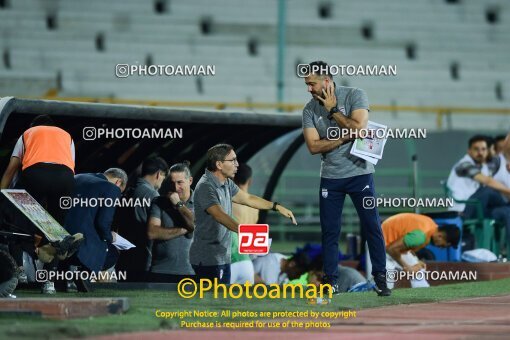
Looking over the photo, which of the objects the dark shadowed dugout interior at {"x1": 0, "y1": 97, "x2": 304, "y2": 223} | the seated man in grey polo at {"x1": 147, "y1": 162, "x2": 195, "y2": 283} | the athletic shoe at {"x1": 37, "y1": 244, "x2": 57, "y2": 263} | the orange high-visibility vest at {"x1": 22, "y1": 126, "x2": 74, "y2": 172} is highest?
the dark shadowed dugout interior at {"x1": 0, "y1": 97, "x2": 304, "y2": 223}

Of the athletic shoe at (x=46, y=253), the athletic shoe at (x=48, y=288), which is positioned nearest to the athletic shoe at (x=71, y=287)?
the athletic shoe at (x=48, y=288)

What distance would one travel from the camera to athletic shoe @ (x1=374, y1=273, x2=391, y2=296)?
10.6 meters

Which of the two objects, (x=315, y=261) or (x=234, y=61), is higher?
(x=234, y=61)

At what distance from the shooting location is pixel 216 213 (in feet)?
38.0

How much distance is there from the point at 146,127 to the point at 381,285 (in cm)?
305

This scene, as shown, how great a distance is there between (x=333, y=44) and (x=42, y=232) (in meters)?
26.8

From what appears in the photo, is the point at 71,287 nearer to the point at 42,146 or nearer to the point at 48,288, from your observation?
the point at 48,288

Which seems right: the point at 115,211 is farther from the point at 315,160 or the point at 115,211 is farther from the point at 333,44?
the point at 333,44

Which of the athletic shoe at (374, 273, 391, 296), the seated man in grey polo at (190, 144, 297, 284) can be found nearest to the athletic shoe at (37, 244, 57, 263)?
the seated man in grey polo at (190, 144, 297, 284)

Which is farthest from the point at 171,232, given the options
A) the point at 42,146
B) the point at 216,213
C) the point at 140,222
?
the point at 42,146

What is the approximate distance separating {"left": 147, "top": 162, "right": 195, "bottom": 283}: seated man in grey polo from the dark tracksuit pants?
1.92 metres

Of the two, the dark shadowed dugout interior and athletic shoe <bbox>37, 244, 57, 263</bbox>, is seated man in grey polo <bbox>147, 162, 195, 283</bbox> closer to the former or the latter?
the dark shadowed dugout interior

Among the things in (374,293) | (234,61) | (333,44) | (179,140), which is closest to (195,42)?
(234,61)

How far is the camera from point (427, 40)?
37062 mm
